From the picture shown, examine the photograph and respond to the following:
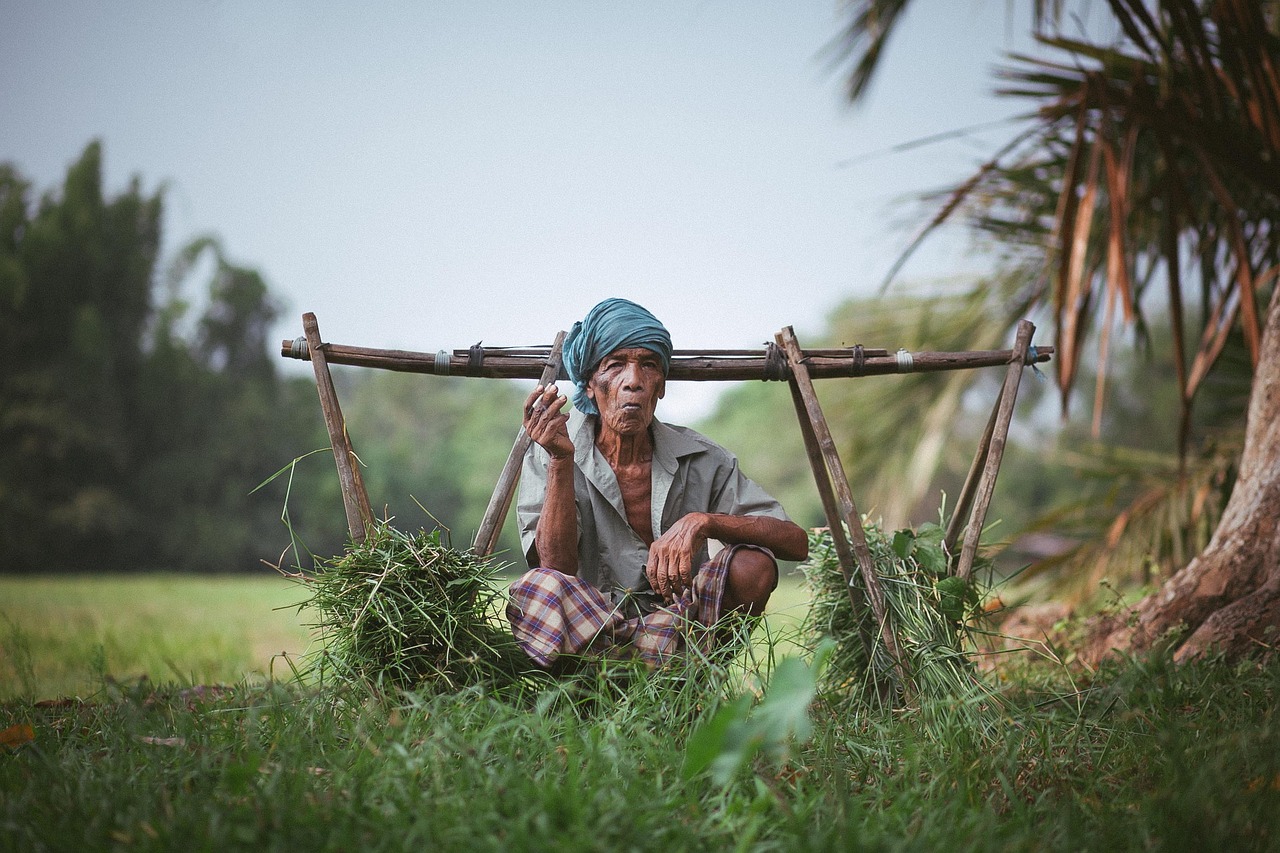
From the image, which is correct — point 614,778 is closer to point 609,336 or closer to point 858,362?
point 609,336

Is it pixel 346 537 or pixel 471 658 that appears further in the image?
pixel 346 537

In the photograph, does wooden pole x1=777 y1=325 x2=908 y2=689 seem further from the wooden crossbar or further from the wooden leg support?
the wooden leg support

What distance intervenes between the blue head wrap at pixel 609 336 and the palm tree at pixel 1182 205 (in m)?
1.60

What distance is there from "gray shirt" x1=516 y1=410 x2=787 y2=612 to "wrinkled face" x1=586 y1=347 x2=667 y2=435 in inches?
5.1

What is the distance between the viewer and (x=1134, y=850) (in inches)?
62.8

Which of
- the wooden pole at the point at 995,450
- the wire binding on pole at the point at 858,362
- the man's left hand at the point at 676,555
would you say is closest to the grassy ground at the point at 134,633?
the man's left hand at the point at 676,555

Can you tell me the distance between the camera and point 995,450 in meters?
2.70

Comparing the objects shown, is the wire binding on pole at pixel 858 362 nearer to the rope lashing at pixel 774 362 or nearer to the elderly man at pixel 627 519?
the rope lashing at pixel 774 362

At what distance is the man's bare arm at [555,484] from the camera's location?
7.77ft

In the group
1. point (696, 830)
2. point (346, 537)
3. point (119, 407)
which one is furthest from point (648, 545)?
point (119, 407)

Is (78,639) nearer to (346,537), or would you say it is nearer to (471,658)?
(346,537)

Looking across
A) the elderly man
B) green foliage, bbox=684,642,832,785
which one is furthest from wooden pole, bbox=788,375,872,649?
green foliage, bbox=684,642,832,785

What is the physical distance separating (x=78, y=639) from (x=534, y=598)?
12.1 ft

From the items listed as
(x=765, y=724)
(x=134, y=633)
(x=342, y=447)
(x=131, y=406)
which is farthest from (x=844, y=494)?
(x=131, y=406)
